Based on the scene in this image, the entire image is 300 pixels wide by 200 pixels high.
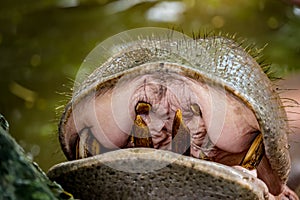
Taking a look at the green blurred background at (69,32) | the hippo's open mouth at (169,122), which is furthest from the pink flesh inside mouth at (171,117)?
the green blurred background at (69,32)

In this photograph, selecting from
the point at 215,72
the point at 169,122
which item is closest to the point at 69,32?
the point at 169,122

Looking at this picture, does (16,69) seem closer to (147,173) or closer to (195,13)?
(195,13)

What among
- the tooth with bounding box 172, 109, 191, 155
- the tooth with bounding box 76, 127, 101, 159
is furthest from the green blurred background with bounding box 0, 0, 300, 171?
the tooth with bounding box 172, 109, 191, 155

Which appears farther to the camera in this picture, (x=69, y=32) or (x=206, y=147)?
(x=69, y=32)

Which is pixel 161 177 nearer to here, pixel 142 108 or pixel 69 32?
pixel 142 108

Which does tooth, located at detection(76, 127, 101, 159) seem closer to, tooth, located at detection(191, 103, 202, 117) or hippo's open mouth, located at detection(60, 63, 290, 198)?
hippo's open mouth, located at detection(60, 63, 290, 198)

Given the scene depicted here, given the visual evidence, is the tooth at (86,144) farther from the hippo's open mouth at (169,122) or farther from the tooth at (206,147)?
the tooth at (206,147)
